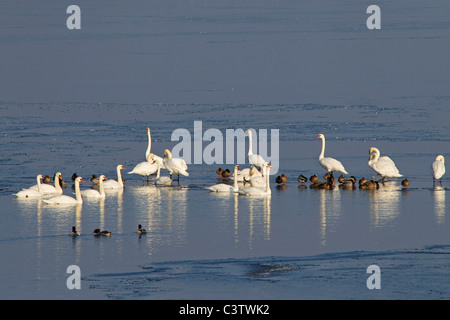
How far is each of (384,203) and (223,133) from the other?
949 cm

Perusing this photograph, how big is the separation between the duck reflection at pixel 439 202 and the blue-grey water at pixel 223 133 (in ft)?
0.23

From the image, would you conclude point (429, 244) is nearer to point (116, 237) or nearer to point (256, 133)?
point (116, 237)

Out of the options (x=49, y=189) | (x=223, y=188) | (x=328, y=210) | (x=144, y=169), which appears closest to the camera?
(x=328, y=210)

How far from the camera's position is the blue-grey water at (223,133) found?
11.8 meters

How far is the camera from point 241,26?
48.3 m

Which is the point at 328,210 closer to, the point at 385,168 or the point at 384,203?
the point at 384,203

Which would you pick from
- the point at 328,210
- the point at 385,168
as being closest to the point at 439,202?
the point at 328,210

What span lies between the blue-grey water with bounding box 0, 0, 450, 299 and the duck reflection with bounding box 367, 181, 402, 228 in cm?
6

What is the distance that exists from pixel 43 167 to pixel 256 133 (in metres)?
6.89

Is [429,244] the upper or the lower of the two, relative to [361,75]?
lower

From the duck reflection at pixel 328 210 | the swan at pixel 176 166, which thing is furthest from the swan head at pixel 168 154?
the duck reflection at pixel 328 210

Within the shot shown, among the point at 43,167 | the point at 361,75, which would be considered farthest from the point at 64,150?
the point at 361,75

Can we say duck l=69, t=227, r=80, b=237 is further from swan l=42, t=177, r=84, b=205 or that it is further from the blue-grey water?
swan l=42, t=177, r=84, b=205

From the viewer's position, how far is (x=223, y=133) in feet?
83.8
